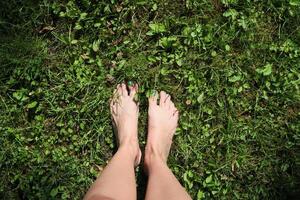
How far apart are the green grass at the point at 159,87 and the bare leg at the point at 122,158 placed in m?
0.10

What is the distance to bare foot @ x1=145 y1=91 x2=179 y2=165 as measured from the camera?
3.48 metres

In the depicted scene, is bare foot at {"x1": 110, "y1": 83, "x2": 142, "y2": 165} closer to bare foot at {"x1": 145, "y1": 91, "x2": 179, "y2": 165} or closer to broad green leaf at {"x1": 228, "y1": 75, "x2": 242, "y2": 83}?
bare foot at {"x1": 145, "y1": 91, "x2": 179, "y2": 165}

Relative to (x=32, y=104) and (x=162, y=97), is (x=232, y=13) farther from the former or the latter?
(x=32, y=104)

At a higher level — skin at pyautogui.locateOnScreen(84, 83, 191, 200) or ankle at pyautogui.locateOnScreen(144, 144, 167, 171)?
skin at pyautogui.locateOnScreen(84, 83, 191, 200)

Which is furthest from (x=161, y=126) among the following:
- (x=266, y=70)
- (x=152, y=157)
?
(x=266, y=70)

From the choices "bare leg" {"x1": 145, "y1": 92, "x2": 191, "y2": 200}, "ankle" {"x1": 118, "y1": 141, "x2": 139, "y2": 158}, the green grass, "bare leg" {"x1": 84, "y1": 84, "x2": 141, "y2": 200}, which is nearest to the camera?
"bare leg" {"x1": 84, "y1": 84, "x2": 141, "y2": 200}

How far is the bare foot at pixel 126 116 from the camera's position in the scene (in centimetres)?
347

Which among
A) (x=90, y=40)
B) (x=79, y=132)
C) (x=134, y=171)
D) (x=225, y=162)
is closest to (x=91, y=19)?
(x=90, y=40)

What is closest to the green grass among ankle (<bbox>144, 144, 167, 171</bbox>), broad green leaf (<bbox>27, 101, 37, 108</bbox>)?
broad green leaf (<bbox>27, 101, 37, 108</bbox>)

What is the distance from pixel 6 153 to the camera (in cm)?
355

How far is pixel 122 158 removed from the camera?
3.34 meters

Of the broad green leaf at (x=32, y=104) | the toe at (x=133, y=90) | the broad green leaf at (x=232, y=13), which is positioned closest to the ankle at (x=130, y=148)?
the toe at (x=133, y=90)

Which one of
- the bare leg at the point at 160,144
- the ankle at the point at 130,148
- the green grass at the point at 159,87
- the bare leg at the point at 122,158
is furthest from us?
the green grass at the point at 159,87

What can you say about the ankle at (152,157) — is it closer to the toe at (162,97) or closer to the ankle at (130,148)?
the ankle at (130,148)
